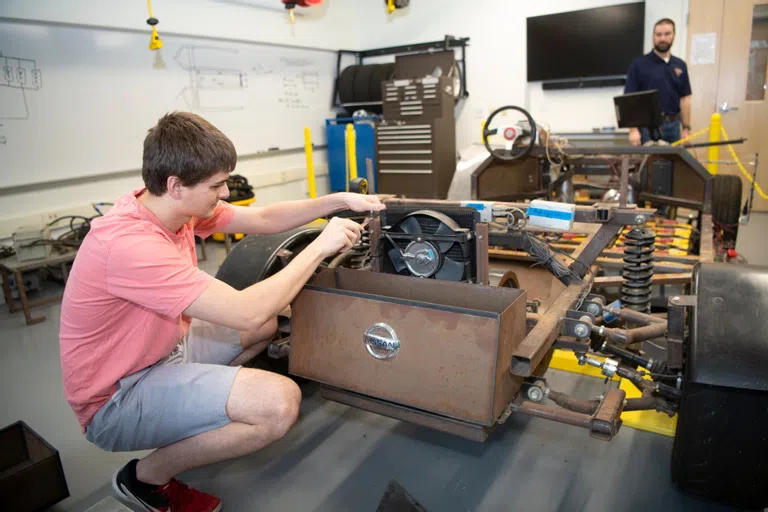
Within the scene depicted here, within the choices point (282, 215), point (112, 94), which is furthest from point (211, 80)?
point (282, 215)

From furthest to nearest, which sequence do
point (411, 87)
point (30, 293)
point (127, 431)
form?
point (411, 87) → point (30, 293) → point (127, 431)

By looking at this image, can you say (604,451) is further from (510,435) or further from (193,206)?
(193,206)

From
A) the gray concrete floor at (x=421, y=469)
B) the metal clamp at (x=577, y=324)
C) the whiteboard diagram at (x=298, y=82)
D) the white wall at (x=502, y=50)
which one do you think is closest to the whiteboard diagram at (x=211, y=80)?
the whiteboard diagram at (x=298, y=82)

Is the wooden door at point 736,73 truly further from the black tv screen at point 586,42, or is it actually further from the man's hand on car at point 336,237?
the man's hand on car at point 336,237

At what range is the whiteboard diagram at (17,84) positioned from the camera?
4277mm

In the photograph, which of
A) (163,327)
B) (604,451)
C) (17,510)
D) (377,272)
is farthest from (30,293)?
(604,451)

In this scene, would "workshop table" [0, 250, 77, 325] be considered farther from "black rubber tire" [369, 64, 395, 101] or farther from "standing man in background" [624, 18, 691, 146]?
"standing man in background" [624, 18, 691, 146]

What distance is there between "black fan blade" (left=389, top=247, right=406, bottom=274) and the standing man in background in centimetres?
419

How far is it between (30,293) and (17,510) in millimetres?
3104

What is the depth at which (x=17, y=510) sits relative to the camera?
1734mm

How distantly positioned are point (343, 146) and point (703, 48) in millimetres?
4414

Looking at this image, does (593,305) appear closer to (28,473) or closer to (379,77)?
A: (28,473)

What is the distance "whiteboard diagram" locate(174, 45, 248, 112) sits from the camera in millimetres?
5832

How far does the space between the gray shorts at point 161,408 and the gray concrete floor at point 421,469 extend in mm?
376
